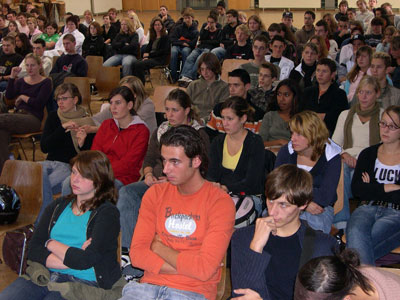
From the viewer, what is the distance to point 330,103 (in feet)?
14.1

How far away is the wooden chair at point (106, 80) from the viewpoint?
6.35 metres

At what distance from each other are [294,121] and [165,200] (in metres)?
0.97

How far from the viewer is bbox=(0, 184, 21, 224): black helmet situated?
9.58 ft

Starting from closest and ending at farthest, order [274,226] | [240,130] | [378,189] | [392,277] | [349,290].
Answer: [349,290] < [392,277] < [274,226] < [378,189] < [240,130]

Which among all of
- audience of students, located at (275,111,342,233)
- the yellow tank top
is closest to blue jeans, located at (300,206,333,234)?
audience of students, located at (275,111,342,233)

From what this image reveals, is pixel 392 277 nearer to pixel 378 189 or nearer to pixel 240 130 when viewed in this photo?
pixel 378 189

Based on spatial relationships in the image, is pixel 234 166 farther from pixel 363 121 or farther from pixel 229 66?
pixel 229 66

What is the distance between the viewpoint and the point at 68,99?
3883mm

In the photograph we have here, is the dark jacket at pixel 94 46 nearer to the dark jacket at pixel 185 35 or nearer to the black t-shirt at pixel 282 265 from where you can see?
the dark jacket at pixel 185 35

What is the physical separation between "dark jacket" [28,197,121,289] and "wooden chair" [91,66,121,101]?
13.6 ft

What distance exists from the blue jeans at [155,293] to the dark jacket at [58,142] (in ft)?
5.98

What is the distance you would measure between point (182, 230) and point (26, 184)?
138 centimetres

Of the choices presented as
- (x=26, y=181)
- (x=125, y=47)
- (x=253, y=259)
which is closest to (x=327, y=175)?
(x=253, y=259)

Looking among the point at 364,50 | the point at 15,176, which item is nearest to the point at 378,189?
the point at 15,176
